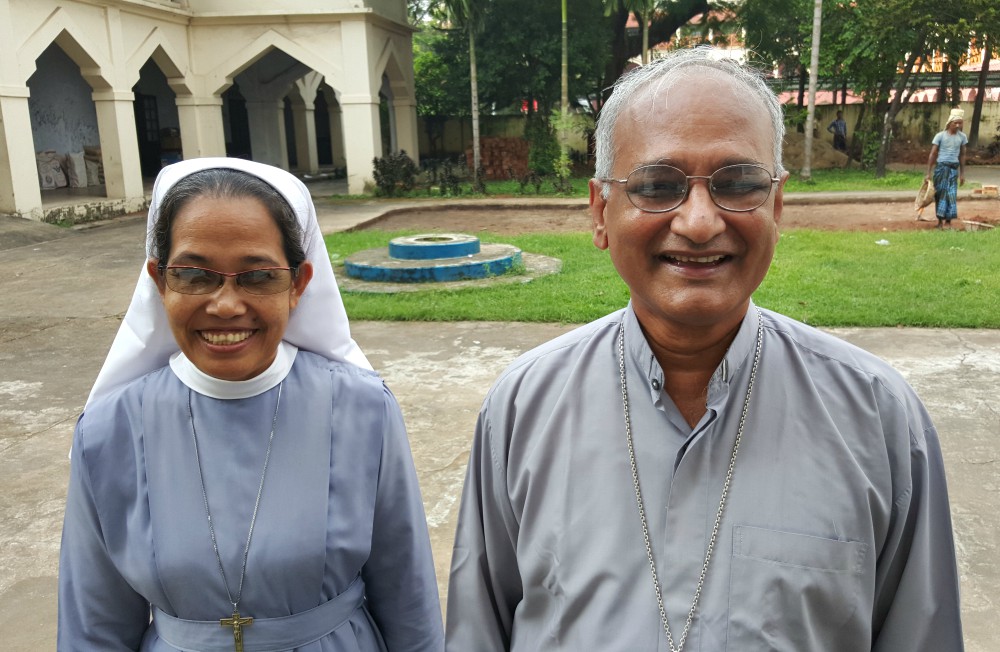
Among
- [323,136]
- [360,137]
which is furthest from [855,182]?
[323,136]

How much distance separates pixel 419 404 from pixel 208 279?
364 centimetres

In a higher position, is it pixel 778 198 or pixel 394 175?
pixel 778 198

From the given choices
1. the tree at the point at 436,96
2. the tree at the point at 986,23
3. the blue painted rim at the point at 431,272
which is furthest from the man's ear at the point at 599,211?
the tree at the point at 436,96

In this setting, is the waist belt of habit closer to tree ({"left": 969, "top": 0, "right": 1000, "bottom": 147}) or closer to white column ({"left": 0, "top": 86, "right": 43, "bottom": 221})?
white column ({"left": 0, "top": 86, "right": 43, "bottom": 221})

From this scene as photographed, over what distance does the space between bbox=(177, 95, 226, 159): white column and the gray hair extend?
1942cm

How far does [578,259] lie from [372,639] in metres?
8.67

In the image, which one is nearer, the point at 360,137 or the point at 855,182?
the point at 855,182

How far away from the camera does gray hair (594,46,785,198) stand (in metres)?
1.46

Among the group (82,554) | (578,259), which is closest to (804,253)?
(578,259)

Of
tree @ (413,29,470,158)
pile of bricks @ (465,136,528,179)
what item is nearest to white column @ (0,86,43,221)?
pile of bricks @ (465,136,528,179)

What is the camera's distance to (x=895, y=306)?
735cm

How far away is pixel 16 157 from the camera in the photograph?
14531mm

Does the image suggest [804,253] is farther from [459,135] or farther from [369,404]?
[459,135]

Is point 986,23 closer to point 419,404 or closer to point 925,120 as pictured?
point 925,120
